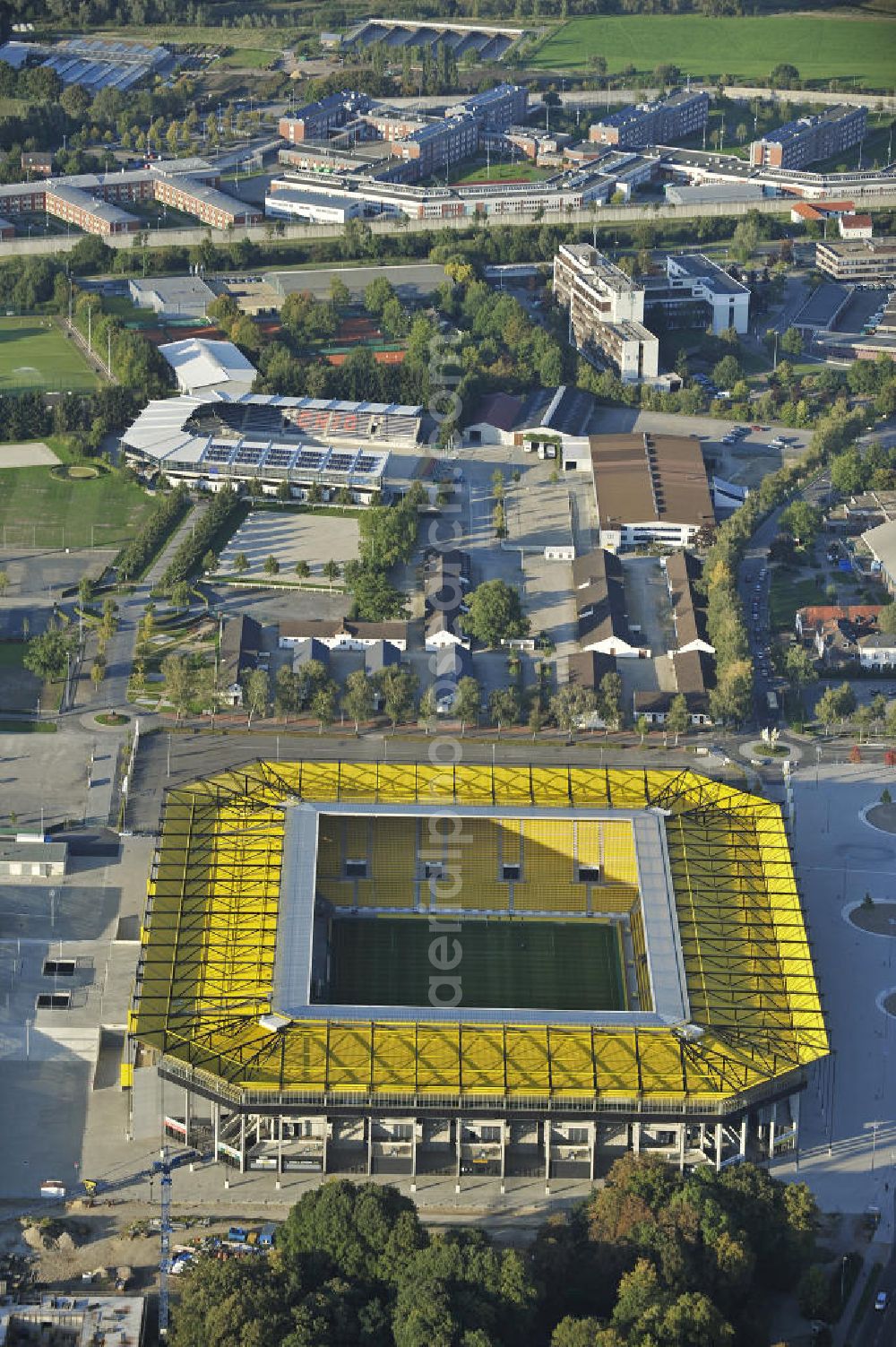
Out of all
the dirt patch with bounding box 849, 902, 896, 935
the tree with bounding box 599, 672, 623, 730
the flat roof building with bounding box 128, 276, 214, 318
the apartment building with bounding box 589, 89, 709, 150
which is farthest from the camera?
the apartment building with bounding box 589, 89, 709, 150

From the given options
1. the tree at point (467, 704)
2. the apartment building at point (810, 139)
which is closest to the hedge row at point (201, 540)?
the tree at point (467, 704)

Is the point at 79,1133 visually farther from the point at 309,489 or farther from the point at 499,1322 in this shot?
the point at 309,489

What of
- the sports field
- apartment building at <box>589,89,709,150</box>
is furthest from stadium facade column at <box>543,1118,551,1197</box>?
the sports field

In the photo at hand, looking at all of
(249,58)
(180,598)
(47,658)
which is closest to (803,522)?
(180,598)

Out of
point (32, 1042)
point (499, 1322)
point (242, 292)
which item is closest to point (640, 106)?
point (242, 292)

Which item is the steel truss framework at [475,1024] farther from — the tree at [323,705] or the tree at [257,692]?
the tree at [257,692]

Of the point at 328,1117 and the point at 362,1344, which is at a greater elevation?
the point at 328,1117

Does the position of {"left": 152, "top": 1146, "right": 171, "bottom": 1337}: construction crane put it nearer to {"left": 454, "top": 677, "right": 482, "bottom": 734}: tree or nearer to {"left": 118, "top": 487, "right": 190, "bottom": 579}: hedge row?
{"left": 454, "top": 677, "right": 482, "bottom": 734}: tree

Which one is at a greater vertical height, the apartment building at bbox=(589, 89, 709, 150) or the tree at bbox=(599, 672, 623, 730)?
the apartment building at bbox=(589, 89, 709, 150)

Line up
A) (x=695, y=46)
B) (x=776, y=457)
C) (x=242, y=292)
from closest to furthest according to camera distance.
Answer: (x=776, y=457), (x=242, y=292), (x=695, y=46)
